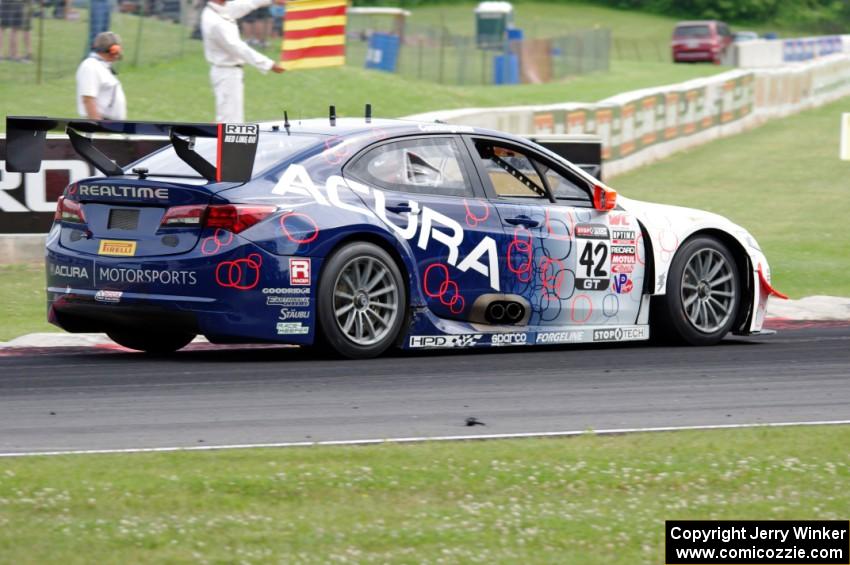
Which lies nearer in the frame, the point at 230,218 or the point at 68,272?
the point at 230,218

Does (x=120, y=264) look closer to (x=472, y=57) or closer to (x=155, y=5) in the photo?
(x=155, y=5)

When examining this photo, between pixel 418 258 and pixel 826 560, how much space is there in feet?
15.4

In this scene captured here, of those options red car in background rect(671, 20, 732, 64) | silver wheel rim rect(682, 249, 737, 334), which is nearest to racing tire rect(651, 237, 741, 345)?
silver wheel rim rect(682, 249, 737, 334)

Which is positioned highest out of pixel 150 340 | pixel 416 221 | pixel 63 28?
pixel 63 28

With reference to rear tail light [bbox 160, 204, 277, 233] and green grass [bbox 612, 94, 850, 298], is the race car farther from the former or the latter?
green grass [bbox 612, 94, 850, 298]

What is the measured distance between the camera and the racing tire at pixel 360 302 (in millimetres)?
9133

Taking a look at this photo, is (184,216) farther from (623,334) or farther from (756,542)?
(756,542)

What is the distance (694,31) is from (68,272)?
210 feet

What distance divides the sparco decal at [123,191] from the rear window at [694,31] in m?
63.3

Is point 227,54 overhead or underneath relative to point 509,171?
overhead

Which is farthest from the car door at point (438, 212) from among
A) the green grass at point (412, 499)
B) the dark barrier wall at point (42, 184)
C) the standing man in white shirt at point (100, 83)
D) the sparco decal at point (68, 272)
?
the dark barrier wall at point (42, 184)

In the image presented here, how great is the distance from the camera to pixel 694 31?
7075 centimetres


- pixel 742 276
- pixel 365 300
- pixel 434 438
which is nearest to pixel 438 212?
pixel 365 300

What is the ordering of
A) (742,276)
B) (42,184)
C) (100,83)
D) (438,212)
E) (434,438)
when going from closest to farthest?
1. (434,438)
2. (438,212)
3. (742,276)
4. (100,83)
5. (42,184)
